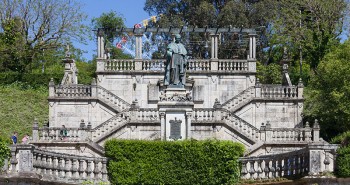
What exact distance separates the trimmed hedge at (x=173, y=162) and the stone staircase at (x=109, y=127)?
10236mm

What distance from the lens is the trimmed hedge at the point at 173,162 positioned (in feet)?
87.6

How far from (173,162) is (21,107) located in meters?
21.9

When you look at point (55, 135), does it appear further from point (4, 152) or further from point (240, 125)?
point (4, 152)

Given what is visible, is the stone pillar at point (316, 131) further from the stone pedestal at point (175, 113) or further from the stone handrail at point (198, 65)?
the stone handrail at point (198, 65)

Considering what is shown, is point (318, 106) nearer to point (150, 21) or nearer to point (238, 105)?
point (238, 105)

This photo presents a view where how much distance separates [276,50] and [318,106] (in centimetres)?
2309

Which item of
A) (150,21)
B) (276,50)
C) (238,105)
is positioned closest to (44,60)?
(150,21)

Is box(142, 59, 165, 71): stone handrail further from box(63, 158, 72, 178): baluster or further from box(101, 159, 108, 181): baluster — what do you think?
box(63, 158, 72, 178): baluster

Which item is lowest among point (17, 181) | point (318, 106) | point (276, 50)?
point (17, 181)

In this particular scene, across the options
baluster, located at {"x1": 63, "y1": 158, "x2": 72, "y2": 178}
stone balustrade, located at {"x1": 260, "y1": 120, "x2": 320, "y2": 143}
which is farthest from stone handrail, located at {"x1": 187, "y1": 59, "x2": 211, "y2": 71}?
baluster, located at {"x1": 63, "y1": 158, "x2": 72, "y2": 178}

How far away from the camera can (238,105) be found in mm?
41469

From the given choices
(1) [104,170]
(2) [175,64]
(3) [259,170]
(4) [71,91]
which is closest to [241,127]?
(2) [175,64]

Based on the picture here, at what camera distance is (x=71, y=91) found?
41812mm

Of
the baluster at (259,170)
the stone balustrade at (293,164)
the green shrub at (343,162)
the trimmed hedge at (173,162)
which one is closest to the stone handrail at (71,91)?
the trimmed hedge at (173,162)
